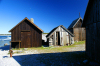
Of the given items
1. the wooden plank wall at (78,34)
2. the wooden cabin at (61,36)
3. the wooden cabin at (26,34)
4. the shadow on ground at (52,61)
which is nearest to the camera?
the shadow on ground at (52,61)

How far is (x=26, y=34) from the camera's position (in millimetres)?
13398

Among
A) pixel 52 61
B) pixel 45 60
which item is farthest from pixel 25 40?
pixel 52 61

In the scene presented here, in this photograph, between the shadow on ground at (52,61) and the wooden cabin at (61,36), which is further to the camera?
the wooden cabin at (61,36)

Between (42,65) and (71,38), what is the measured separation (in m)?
12.0

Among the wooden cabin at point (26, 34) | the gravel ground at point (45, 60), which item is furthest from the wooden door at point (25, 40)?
the gravel ground at point (45, 60)

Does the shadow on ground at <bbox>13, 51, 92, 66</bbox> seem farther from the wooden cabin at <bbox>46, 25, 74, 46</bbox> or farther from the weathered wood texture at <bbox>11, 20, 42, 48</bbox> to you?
the wooden cabin at <bbox>46, 25, 74, 46</bbox>

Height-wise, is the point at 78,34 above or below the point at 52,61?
above

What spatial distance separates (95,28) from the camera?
566cm

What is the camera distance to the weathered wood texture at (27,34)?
13207mm

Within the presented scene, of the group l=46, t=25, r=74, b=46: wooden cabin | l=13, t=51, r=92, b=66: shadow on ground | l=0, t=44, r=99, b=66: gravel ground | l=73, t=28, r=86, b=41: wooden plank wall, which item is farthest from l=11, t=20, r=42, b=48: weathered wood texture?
l=73, t=28, r=86, b=41: wooden plank wall

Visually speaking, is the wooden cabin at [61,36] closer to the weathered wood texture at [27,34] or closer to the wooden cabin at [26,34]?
the wooden cabin at [26,34]

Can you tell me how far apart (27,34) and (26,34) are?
217 millimetres

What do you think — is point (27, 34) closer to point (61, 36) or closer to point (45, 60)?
point (61, 36)

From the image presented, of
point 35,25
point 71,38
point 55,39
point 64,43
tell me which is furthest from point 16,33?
point 71,38
